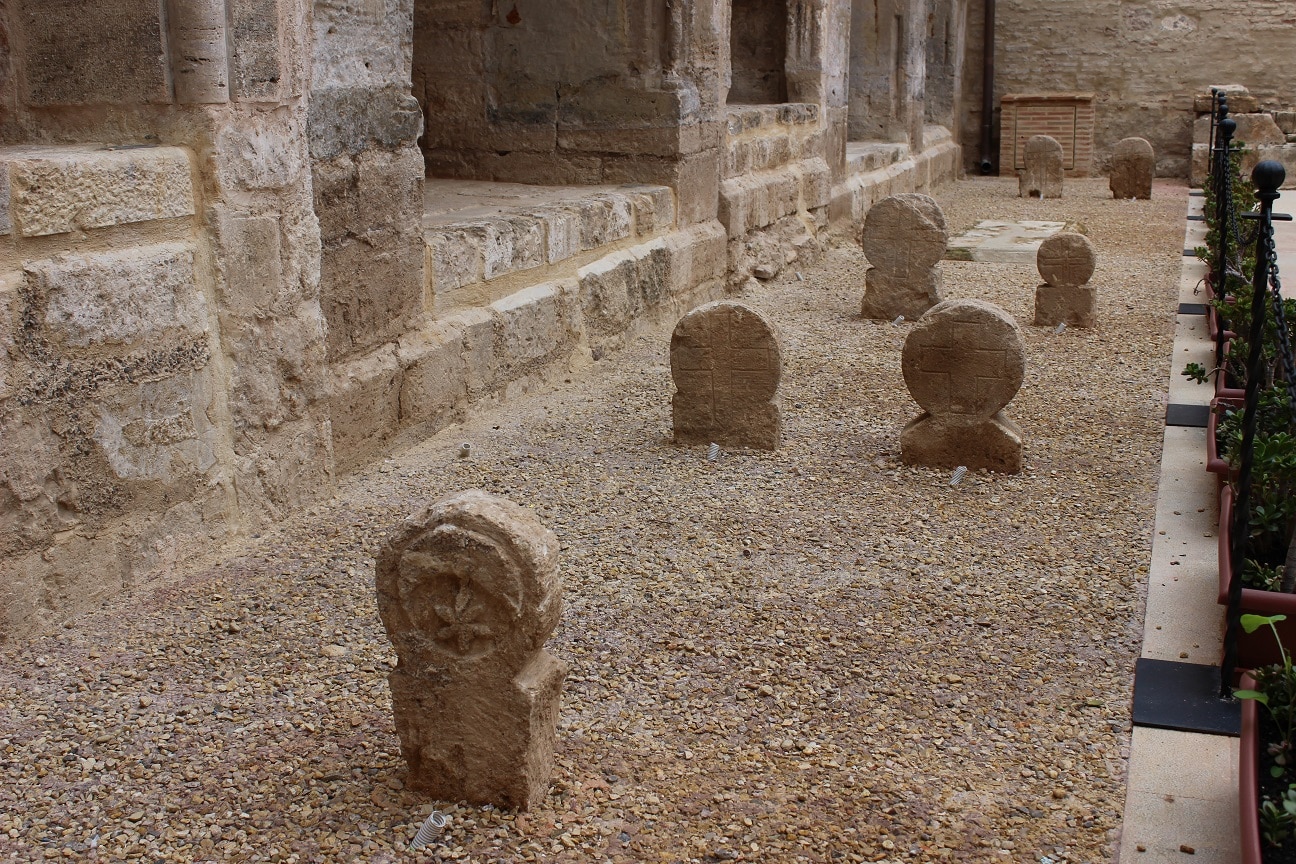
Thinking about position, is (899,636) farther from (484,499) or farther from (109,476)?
(109,476)

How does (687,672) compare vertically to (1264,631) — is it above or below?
below

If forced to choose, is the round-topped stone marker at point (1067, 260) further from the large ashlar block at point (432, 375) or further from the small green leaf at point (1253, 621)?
the small green leaf at point (1253, 621)

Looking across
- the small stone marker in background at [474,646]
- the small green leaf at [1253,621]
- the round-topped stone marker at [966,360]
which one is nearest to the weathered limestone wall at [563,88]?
the round-topped stone marker at [966,360]

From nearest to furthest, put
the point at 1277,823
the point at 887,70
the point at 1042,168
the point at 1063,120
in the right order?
1. the point at 1277,823
2. the point at 887,70
3. the point at 1042,168
4. the point at 1063,120

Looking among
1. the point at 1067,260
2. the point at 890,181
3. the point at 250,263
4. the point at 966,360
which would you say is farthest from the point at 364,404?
the point at 890,181

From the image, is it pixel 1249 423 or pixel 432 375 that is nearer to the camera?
pixel 1249 423

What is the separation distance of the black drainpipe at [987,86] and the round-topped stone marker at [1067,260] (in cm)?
1096

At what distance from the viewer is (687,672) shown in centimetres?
325

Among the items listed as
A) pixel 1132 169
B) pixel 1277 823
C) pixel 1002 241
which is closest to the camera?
pixel 1277 823

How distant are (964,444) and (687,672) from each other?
6.83 ft

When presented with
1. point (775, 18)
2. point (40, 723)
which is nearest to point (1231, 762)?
point (40, 723)

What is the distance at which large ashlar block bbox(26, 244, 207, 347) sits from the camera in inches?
130

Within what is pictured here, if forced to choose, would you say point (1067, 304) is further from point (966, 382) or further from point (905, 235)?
point (966, 382)

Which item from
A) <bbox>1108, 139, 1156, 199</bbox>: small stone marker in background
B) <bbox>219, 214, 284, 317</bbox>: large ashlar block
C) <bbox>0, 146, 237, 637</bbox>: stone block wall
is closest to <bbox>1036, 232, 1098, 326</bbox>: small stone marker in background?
<bbox>219, 214, 284, 317</bbox>: large ashlar block
